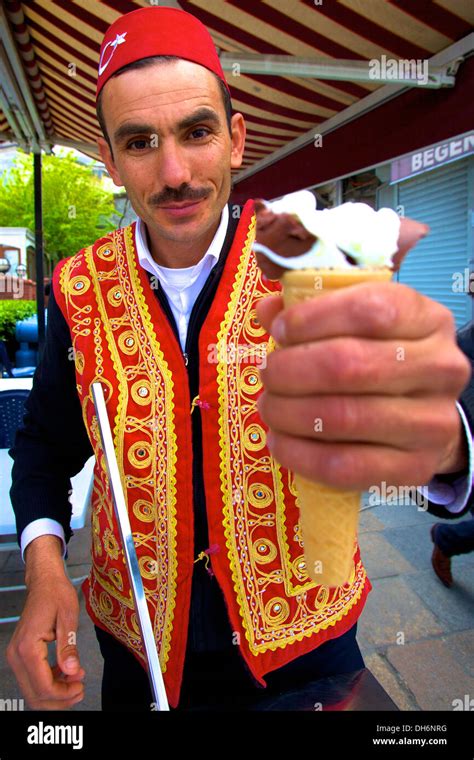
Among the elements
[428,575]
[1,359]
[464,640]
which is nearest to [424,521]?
[428,575]

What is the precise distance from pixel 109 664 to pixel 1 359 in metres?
5.81

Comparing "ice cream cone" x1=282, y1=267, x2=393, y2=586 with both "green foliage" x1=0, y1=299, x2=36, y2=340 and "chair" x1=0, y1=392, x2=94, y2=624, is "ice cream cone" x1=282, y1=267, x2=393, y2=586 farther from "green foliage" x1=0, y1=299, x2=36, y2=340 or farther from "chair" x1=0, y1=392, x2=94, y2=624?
"green foliage" x1=0, y1=299, x2=36, y2=340

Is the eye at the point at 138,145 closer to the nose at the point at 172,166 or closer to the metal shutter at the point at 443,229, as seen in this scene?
the nose at the point at 172,166

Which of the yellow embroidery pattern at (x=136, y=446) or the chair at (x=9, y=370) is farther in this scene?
the chair at (x=9, y=370)

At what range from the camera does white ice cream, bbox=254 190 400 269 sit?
73 cm

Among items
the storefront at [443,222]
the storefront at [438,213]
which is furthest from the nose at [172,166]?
the storefront at [443,222]

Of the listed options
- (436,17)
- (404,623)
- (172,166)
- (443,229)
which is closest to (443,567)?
(404,623)

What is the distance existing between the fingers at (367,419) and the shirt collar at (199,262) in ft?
2.87

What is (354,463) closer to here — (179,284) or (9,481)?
(179,284)

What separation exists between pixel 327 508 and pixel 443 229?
5.99 meters

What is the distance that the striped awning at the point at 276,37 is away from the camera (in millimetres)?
3438

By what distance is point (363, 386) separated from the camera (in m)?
0.60

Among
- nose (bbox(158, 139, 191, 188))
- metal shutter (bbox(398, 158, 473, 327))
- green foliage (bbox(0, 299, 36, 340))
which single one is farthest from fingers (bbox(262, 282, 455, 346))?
green foliage (bbox(0, 299, 36, 340))

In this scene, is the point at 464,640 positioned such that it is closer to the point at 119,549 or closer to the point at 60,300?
the point at 119,549
